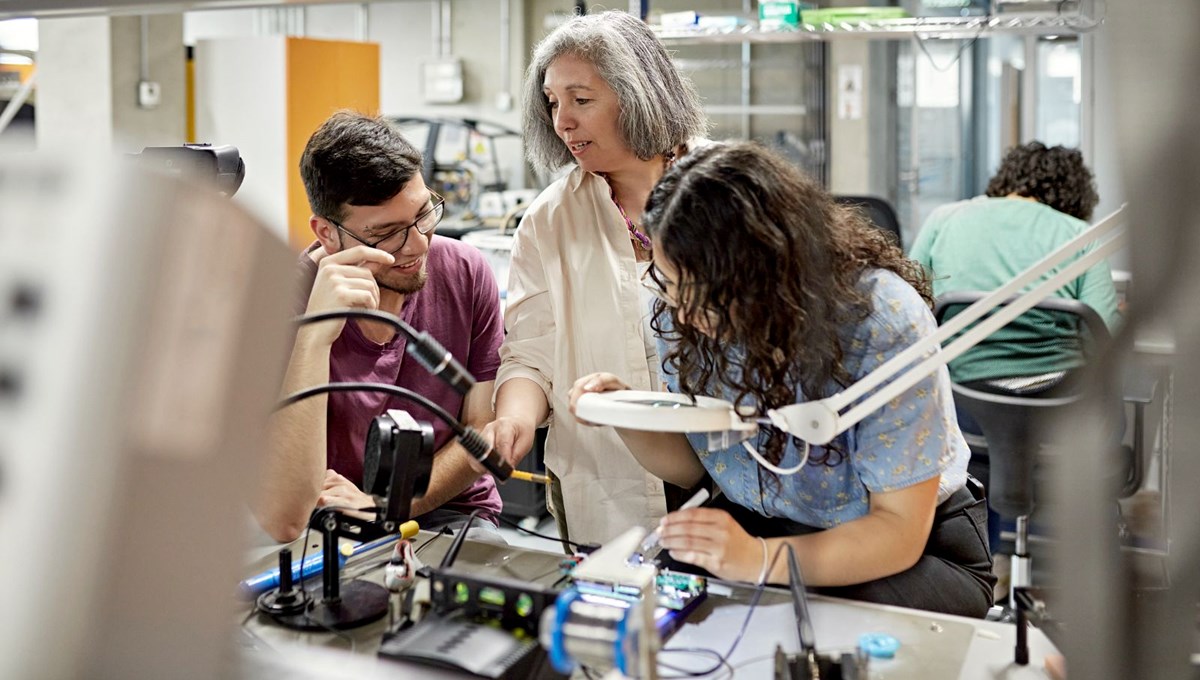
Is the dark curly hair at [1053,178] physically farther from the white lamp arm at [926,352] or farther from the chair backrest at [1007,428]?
the white lamp arm at [926,352]

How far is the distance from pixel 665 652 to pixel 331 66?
4.62m

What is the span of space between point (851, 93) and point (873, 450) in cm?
502

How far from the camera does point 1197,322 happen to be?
0.31 m

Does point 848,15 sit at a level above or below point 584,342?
above

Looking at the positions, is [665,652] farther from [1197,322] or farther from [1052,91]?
[1052,91]

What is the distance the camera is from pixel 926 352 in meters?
0.95

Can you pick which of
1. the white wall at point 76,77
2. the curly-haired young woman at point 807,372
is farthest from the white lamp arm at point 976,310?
the white wall at point 76,77

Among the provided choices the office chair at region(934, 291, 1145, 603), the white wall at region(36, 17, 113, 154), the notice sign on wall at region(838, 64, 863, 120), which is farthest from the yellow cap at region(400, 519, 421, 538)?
the notice sign on wall at region(838, 64, 863, 120)

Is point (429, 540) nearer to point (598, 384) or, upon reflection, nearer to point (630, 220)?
point (598, 384)

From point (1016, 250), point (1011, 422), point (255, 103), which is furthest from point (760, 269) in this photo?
point (255, 103)

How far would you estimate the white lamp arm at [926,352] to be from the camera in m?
0.84

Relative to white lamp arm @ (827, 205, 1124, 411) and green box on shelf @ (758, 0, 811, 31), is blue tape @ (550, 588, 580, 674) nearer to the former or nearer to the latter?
white lamp arm @ (827, 205, 1124, 411)

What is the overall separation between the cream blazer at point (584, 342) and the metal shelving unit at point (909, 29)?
176cm

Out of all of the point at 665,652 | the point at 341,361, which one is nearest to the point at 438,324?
the point at 341,361
